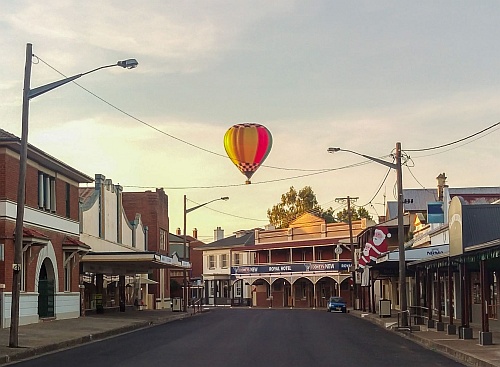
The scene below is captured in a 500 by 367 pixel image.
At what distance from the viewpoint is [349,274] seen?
85.1 meters

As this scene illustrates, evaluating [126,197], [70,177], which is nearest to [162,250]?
[126,197]

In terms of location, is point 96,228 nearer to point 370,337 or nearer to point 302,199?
point 370,337

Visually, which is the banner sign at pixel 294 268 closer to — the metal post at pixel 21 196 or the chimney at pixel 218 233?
the chimney at pixel 218 233

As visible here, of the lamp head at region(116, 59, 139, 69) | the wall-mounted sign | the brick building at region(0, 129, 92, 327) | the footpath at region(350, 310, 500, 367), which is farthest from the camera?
the wall-mounted sign

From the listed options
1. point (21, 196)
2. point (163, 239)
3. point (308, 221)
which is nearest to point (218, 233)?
point (308, 221)

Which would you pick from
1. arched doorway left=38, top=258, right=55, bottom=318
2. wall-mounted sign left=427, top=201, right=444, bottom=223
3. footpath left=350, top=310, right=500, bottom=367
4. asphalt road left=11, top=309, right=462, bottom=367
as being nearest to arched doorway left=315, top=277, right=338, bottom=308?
wall-mounted sign left=427, top=201, right=444, bottom=223

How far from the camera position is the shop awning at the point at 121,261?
4709cm

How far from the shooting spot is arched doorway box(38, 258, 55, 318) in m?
40.1

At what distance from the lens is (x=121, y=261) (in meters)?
47.7

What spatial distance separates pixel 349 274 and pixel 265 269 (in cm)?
1236

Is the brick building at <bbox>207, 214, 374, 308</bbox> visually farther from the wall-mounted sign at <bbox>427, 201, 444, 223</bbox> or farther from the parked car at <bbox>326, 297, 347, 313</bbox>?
the wall-mounted sign at <bbox>427, 201, 444, 223</bbox>

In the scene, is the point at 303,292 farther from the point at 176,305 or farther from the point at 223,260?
the point at 176,305

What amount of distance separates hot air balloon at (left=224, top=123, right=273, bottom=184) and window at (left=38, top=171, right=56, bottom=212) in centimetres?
1041

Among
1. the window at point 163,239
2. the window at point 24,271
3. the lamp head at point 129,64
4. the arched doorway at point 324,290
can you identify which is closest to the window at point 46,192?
the window at point 24,271
